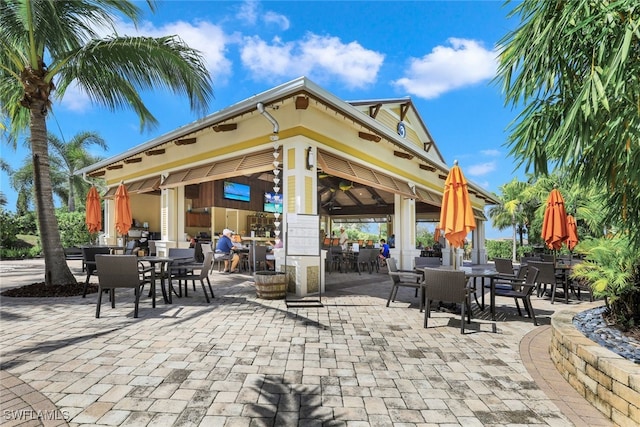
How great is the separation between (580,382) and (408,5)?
812 cm

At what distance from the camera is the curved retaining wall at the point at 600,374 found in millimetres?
2045

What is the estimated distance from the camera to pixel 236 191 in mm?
12938

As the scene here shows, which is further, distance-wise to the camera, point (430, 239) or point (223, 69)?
point (430, 239)

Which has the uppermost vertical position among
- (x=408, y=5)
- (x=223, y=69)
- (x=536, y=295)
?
(x=408, y=5)

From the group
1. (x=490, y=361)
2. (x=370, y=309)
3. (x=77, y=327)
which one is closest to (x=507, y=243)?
(x=370, y=309)

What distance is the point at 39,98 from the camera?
623cm

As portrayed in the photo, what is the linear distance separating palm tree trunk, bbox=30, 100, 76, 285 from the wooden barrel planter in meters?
3.93

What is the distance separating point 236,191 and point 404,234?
261 inches

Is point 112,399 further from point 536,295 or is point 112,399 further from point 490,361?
point 536,295

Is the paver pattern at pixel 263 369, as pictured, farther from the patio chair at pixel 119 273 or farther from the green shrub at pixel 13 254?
the green shrub at pixel 13 254

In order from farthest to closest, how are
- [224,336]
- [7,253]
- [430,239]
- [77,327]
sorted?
[430,239], [7,253], [77,327], [224,336]

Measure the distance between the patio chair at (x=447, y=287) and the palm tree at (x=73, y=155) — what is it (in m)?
23.4

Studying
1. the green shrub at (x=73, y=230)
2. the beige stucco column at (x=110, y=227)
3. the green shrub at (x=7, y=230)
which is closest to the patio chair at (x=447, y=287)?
the beige stucco column at (x=110, y=227)

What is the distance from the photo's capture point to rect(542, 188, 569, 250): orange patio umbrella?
7.00 meters
